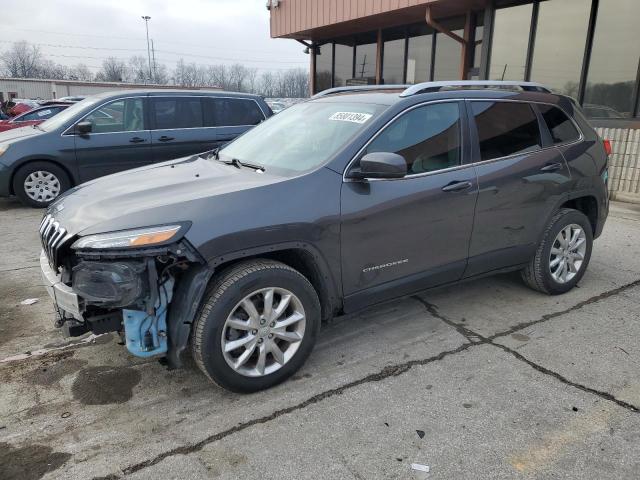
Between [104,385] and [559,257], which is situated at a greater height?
[559,257]

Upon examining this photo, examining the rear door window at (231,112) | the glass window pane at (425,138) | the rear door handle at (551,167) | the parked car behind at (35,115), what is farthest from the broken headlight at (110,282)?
the parked car behind at (35,115)

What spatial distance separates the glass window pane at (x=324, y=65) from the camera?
1617cm

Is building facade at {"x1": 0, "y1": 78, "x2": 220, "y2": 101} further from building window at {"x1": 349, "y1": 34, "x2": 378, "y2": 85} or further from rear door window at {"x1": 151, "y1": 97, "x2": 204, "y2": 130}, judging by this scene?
rear door window at {"x1": 151, "y1": 97, "x2": 204, "y2": 130}

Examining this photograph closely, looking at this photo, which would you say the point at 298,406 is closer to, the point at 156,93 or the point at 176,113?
the point at 176,113

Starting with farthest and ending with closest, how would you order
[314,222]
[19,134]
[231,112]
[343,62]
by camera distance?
1. [343,62]
2. [231,112]
3. [19,134]
4. [314,222]

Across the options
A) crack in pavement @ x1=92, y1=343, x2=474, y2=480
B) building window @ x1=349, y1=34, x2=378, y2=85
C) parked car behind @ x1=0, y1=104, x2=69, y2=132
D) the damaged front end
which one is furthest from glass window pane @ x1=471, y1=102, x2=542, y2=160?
parked car behind @ x1=0, y1=104, x2=69, y2=132

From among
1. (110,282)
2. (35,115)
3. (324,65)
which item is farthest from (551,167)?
(35,115)

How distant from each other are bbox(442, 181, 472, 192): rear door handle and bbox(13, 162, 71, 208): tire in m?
6.45

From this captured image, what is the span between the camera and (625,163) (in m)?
8.79

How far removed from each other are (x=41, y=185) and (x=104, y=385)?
5853 millimetres

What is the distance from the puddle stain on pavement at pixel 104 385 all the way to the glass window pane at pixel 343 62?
1387 cm

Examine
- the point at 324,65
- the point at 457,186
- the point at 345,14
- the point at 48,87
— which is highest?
the point at 345,14

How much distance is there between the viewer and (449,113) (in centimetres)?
362

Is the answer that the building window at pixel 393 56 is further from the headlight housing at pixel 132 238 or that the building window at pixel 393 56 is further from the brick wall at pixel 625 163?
the headlight housing at pixel 132 238
